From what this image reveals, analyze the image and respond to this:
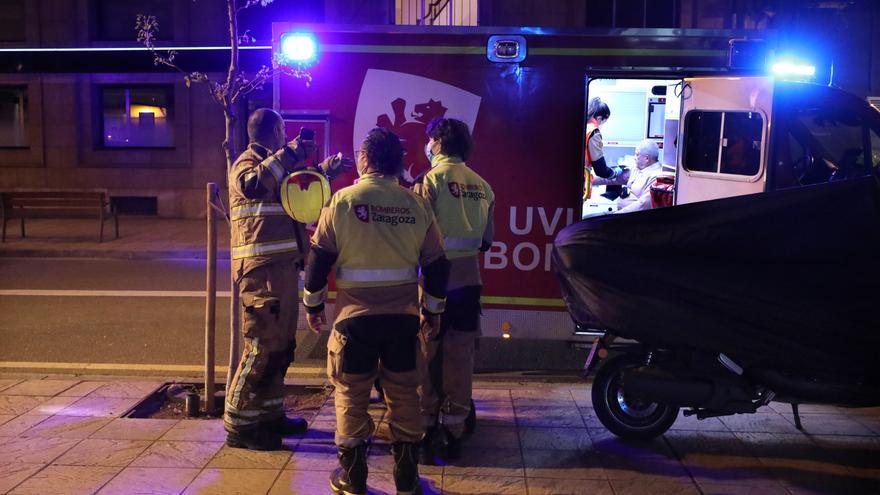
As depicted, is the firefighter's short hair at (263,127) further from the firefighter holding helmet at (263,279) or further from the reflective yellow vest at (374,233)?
the reflective yellow vest at (374,233)

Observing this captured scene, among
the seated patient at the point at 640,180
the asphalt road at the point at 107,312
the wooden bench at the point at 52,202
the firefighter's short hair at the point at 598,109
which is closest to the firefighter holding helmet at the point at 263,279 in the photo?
the asphalt road at the point at 107,312

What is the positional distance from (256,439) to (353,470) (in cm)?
95

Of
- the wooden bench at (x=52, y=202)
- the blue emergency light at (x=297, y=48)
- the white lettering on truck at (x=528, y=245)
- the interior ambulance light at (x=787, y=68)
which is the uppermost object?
the blue emergency light at (x=297, y=48)

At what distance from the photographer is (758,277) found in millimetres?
4328

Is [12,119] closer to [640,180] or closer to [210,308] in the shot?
[640,180]

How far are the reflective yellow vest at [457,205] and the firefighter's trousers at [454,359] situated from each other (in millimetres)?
273

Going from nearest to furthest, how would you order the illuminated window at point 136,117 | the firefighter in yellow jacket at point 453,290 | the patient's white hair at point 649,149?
the firefighter in yellow jacket at point 453,290
the patient's white hair at point 649,149
the illuminated window at point 136,117

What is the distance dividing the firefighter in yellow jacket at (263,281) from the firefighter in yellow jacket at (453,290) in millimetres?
830

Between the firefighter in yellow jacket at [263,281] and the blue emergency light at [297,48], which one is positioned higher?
the blue emergency light at [297,48]

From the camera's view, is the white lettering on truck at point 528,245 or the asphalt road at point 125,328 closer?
the white lettering on truck at point 528,245

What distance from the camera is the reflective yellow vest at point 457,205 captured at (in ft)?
15.2

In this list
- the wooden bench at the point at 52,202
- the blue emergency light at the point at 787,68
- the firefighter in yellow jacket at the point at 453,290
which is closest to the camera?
the firefighter in yellow jacket at the point at 453,290

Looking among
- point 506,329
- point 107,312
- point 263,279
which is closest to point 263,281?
point 263,279

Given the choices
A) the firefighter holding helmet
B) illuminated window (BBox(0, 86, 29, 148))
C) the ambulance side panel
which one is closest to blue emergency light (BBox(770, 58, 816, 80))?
the ambulance side panel
